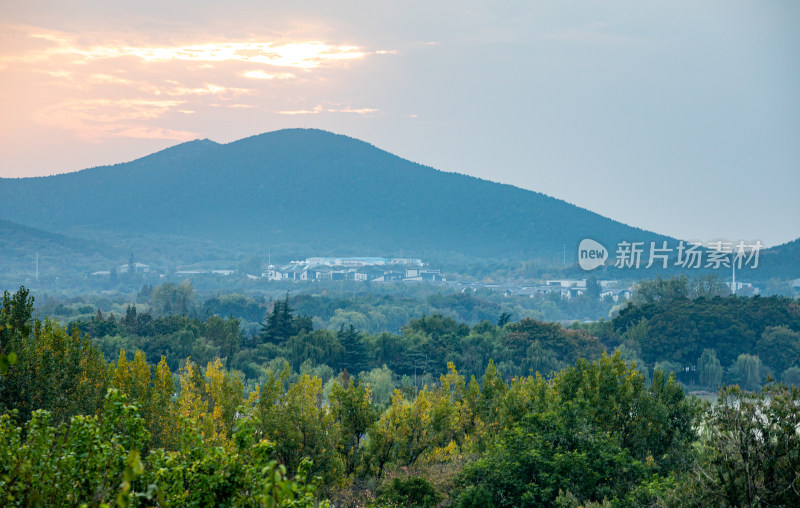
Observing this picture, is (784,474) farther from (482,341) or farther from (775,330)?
(775,330)

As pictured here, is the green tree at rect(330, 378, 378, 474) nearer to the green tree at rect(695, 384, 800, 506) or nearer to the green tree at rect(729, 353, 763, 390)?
the green tree at rect(695, 384, 800, 506)

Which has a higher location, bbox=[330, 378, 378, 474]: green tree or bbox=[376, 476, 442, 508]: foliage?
bbox=[330, 378, 378, 474]: green tree

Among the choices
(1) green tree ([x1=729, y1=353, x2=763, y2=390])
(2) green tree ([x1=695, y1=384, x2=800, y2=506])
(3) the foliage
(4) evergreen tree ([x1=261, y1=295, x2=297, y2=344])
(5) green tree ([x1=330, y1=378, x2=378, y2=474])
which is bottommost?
(1) green tree ([x1=729, y1=353, x2=763, y2=390])

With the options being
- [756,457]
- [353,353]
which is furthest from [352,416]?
[353,353]

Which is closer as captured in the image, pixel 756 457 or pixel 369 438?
pixel 756 457

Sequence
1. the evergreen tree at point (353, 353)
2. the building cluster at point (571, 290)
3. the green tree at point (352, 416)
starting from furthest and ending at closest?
the building cluster at point (571, 290) → the evergreen tree at point (353, 353) → the green tree at point (352, 416)

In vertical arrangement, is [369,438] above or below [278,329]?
above

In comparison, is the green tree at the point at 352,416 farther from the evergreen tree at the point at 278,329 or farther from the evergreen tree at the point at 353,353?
the evergreen tree at the point at 278,329

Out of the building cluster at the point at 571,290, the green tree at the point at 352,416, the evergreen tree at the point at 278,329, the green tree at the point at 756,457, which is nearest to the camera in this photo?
the green tree at the point at 756,457

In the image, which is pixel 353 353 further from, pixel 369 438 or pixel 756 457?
pixel 756 457

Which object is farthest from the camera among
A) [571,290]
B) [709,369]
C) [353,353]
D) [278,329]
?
[571,290]

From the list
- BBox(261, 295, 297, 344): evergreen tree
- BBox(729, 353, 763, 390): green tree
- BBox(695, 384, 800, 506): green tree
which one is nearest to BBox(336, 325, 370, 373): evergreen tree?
BBox(261, 295, 297, 344): evergreen tree

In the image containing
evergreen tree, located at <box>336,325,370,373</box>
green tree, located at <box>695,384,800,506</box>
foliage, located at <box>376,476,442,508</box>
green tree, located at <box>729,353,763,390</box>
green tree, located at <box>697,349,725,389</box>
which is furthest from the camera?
green tree, located at <box>729,353,763,390</box>

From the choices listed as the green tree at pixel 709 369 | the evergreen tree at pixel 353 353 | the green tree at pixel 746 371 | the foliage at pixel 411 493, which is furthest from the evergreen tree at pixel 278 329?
the foliage at pixel 411 493
